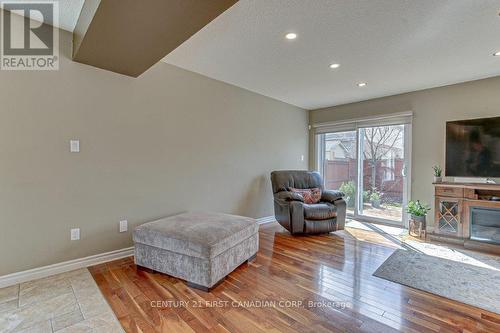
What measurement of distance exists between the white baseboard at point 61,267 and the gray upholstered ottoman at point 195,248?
48 cm

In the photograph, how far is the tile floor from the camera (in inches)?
65.3

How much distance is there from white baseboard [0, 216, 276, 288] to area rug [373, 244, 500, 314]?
2.87 metres

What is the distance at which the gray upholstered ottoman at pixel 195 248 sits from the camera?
7.08ft

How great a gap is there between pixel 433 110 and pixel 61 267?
5.51m

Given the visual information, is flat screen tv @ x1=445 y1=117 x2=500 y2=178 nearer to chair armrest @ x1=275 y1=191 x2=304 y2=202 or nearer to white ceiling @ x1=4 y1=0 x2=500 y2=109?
white ceiling @ x1=4 y1=0 x2=500 y2=109

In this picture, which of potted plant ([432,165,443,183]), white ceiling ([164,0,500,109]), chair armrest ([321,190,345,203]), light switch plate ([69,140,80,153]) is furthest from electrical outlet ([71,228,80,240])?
potted plant ([432,165,443,183])

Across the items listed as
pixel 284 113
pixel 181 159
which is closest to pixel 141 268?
pixel 181 159

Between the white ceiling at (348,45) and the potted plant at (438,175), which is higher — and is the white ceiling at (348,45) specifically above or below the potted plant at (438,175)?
above

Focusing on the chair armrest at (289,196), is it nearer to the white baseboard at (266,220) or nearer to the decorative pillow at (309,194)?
the decorative pillow at (309,194)

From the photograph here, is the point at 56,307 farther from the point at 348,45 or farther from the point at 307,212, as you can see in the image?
the point at 348,45

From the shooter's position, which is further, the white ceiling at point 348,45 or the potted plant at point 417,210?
the potted plant at point 417,210

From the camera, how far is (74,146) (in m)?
2.50

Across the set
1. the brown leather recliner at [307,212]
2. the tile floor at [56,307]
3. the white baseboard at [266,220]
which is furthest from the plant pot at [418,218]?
the tile floor at [56,307]

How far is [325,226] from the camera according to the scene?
3.73 m
